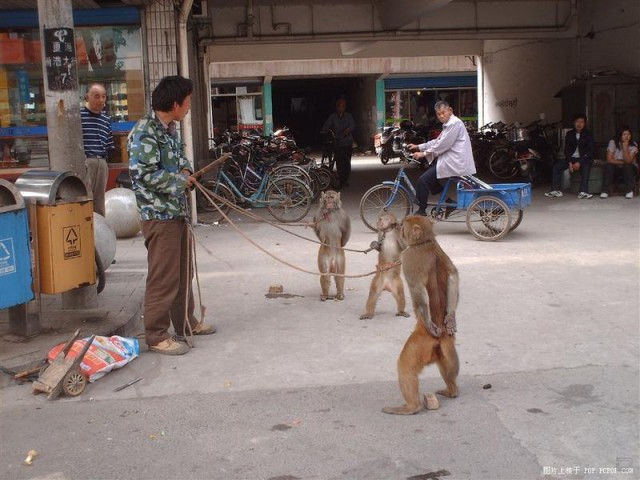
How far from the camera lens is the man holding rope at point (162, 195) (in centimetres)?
520

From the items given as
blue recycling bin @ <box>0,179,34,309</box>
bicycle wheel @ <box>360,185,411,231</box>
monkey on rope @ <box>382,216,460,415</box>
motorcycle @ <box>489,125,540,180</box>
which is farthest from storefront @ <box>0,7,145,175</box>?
A: motorcycle @ <box>489,125,540,180</box>

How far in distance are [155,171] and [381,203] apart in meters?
5.92

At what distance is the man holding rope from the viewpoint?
5.20 metres

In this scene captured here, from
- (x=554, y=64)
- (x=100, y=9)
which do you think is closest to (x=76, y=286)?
(x=100, y=9)

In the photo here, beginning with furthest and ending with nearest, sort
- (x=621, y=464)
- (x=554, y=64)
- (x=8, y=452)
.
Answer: (x=554, y=64), (x=8, y=452), (x=621, y=464)

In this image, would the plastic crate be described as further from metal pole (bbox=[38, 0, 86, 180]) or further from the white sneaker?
metal pole (bbox=[38, 0, 86, 180])

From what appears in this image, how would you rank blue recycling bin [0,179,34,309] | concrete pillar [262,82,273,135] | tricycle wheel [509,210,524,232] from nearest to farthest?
1. blue recycling bin [0,179,34,309]
2. tricycle wheel [509,210,524,232]
3. concrete pillar [262,82,273,135]

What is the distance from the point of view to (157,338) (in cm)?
544

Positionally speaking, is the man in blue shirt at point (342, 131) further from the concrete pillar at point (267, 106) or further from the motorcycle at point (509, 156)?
the concrete pillar at point (267, 106)

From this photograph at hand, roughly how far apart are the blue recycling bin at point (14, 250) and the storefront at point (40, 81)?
21.5 ft

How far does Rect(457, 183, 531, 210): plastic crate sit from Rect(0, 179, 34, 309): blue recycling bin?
6121 millimetres

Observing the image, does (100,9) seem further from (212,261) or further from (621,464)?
(621,464)

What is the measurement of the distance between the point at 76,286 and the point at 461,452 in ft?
10.9

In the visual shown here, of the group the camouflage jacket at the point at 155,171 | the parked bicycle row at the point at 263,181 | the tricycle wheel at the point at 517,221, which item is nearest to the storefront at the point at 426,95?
the parked bicycle row at the point at 263,181
